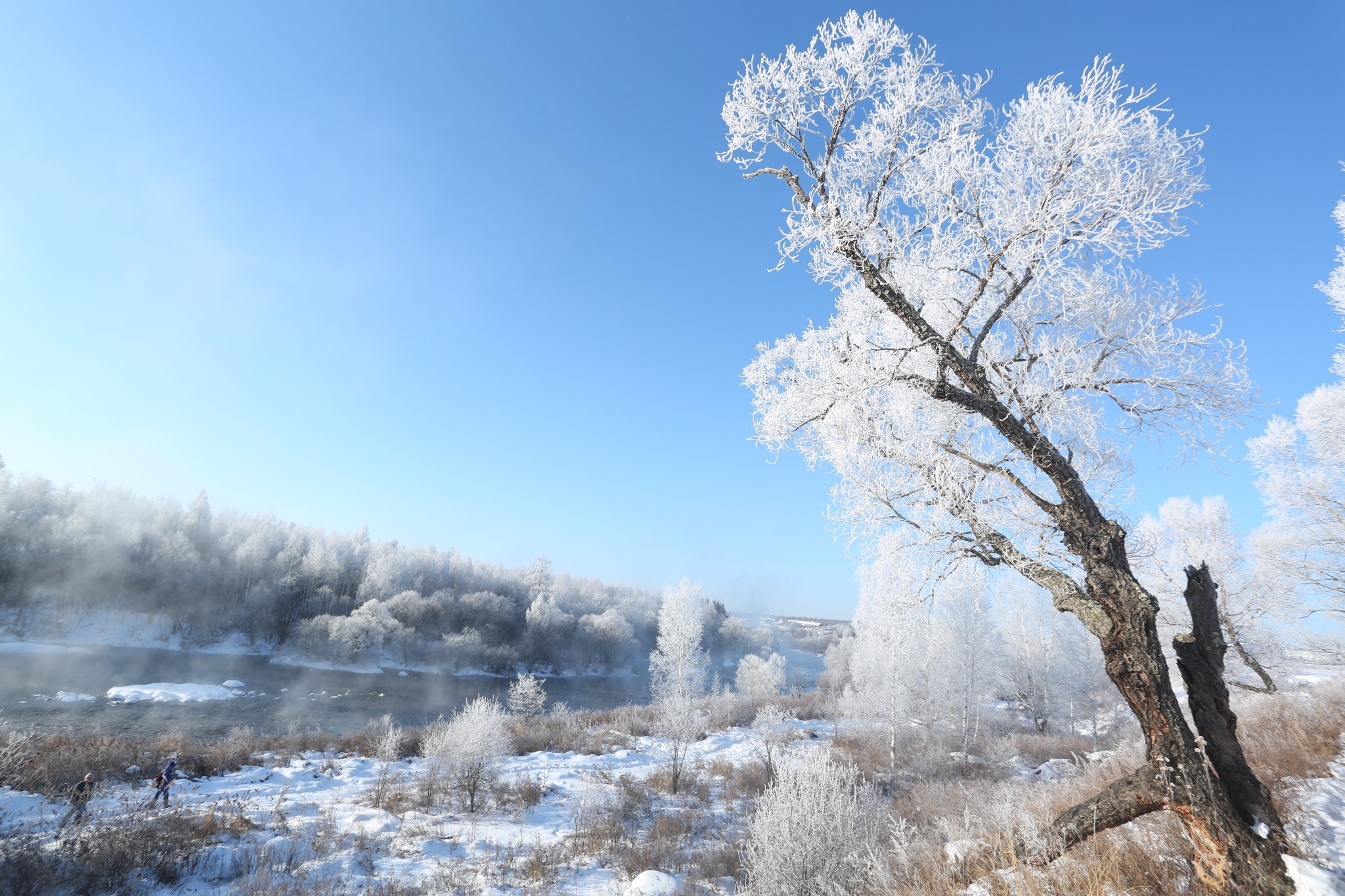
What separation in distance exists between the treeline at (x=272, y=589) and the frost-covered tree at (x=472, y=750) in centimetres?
3930

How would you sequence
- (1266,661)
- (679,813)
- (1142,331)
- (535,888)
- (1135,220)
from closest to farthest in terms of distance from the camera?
1. (1135,220)
2. (1142,331)
3. (535,888)
4. (679,813)
5. (1266,661)

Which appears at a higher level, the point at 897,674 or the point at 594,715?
the point at 897,674

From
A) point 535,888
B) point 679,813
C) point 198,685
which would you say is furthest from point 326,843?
point 198,685

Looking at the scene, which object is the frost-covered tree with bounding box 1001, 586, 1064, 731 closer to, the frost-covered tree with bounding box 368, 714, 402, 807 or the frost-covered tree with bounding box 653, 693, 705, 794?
the frost-covered tree with bounding box 653, 693, 705, 794

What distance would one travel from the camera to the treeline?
41594mm

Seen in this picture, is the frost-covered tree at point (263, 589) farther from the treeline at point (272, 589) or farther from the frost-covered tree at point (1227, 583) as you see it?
the frost-covered tree at point (1227, 583)

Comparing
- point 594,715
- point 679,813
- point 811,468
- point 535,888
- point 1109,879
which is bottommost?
point 594,715

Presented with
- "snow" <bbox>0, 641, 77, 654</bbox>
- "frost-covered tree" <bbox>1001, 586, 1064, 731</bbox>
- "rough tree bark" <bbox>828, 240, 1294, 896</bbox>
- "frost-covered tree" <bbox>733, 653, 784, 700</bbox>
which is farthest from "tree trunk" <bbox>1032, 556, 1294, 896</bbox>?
"snow" <bbox>0, 641, 77, 654</bbox>

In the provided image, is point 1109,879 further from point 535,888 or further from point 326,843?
point 326,843

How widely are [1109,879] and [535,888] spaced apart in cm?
820

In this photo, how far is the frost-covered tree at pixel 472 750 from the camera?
1399cm

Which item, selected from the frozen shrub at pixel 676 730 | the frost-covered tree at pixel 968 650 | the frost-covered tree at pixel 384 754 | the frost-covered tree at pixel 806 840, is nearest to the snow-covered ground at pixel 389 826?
the frost-covered tree at pixel 384 754

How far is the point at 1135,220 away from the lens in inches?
150

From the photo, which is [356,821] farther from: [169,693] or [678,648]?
[678,648]
